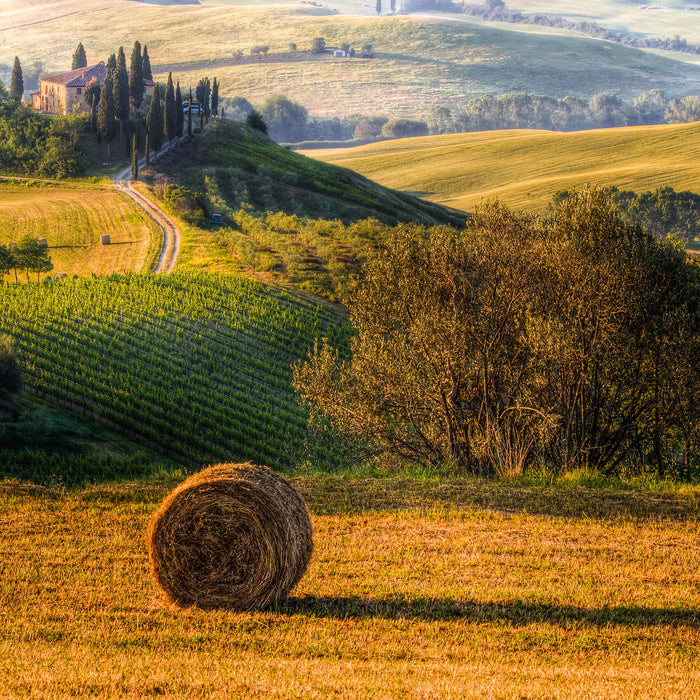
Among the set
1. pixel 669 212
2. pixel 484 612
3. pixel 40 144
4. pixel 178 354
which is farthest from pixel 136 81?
pixel 484 612

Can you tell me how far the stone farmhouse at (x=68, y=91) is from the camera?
124 metres

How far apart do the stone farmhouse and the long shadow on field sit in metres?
120

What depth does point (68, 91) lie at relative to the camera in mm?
123812

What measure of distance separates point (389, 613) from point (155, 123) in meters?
96.0

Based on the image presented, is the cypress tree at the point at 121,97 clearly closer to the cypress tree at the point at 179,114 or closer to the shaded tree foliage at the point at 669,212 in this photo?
the cypress tree at the point at 179,114

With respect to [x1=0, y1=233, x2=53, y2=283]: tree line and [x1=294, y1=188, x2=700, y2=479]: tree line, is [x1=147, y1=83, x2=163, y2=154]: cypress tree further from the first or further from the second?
[x1=294, y1=188, x2=700, y2=479]: tree line

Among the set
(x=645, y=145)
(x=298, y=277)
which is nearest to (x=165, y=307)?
(x=298, y=277)

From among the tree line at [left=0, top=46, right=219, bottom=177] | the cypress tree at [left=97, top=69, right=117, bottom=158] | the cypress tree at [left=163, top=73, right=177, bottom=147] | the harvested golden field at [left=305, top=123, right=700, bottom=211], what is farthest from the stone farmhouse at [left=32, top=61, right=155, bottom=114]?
the harvested golden field at [left=305, top=123, right=700, bottom=211]

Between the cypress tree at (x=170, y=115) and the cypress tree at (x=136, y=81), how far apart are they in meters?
7.51

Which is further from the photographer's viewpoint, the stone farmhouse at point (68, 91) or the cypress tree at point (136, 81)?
the stone farmhouse at point (68, 91)

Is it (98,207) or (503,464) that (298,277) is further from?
(503,464)

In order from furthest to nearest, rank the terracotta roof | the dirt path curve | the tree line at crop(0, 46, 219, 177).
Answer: the terracotta roof
the tree line at crop(0, 46, 219, 177)
the dirt path curve

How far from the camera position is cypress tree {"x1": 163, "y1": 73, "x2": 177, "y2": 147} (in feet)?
327

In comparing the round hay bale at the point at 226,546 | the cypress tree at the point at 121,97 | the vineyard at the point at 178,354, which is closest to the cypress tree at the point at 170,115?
the cypress tree at the point at 121,97
